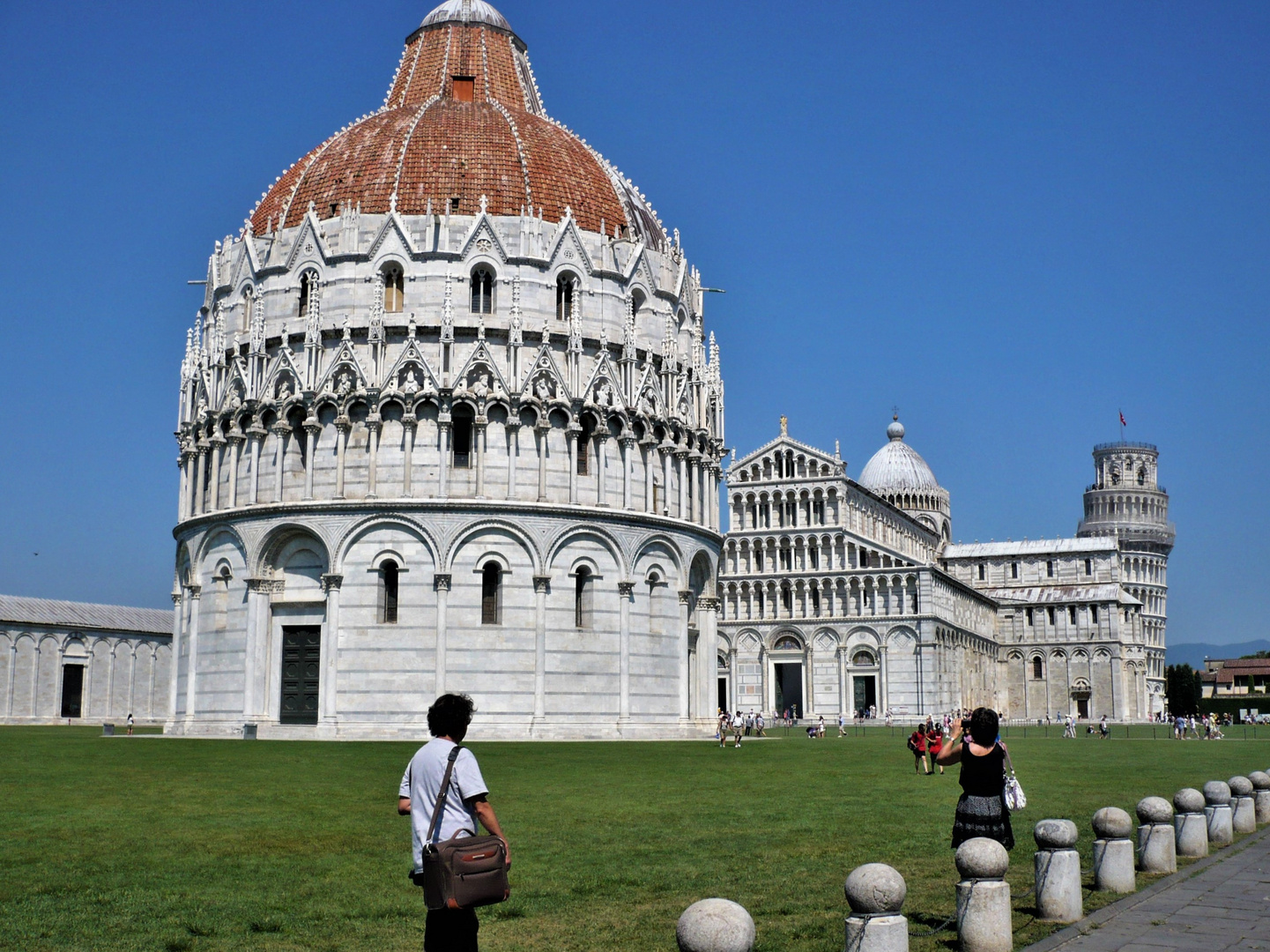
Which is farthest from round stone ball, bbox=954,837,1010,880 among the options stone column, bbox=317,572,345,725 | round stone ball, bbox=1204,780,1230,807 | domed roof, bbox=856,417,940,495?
domed roof, bbox=856,417,940,495

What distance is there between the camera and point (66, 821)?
1920cm

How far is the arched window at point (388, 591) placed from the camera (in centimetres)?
4841

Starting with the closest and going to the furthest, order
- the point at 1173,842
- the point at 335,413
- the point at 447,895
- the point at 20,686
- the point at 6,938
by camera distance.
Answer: the point at 447,895, the point at 6,938, the point at 1173,842, the point at 335,413, the point at 20,686

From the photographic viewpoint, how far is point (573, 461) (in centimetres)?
5019

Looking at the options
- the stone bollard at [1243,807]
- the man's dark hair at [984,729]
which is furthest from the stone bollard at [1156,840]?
the stone bollard at [1243,807]

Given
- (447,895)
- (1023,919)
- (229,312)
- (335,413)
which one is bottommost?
(1023,919)

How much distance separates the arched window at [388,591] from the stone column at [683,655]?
1176 centimetres

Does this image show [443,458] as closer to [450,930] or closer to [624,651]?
[624,651]

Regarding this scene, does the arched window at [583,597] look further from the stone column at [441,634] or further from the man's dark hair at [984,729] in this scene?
the man's dark hair at [984,729]

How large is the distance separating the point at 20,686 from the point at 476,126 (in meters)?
48.5

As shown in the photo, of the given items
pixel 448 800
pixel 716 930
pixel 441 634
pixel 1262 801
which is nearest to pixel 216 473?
pixel 441 634

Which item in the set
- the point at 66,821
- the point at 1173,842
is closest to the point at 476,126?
the point at 66,821

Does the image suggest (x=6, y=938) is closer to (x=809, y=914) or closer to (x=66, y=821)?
(x=809, y=914)

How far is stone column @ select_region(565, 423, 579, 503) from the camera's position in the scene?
50.0 meters
